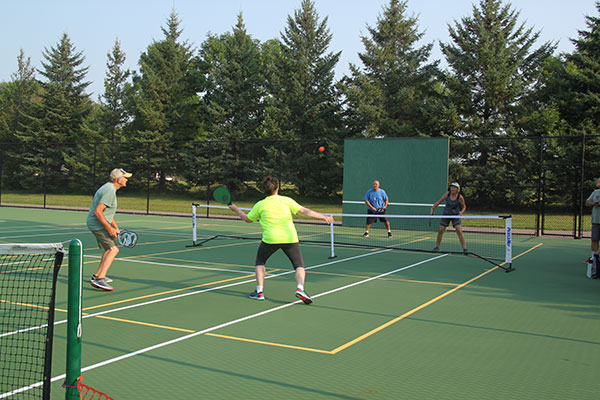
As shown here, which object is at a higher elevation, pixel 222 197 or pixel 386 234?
pixel 222 197

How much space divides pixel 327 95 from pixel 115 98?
21.2 m

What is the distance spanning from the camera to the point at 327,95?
42.0 m

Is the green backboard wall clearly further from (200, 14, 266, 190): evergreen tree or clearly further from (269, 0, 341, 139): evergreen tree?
(200, 14, 266, 190): evergreen tree

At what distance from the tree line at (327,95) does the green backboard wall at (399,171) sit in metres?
11.1

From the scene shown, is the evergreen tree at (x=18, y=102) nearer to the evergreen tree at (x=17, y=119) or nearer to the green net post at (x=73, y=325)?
the evergreen tree at (x=17, y=119)

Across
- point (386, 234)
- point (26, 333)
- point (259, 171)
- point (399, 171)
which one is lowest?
point (26, 333)

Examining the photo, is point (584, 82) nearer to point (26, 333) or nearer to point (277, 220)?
point (277, 220)

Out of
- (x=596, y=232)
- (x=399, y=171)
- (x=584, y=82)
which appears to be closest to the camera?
(x=596, y=232)

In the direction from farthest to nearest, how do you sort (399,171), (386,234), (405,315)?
(399,171)
(386,234)
(405,315)

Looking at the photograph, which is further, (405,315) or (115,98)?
Answer: (115,98)

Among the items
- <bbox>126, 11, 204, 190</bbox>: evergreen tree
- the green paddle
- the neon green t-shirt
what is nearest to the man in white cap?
the green paddle

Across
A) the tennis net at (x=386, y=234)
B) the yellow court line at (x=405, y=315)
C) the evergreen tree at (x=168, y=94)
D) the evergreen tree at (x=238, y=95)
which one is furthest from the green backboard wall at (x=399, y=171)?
the evergreen tree at (x=168, y=94)

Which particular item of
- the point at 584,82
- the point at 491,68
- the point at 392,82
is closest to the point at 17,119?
the point at 392,82

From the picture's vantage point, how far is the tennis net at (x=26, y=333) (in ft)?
12.6
